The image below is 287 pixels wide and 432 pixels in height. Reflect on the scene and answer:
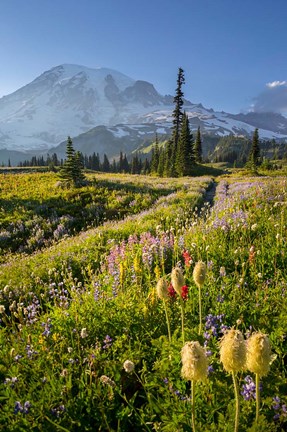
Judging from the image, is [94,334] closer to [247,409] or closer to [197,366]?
[247,409]

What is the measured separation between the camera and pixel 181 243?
23.4 feet

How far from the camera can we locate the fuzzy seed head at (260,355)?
1.78 m

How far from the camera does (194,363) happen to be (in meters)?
1.80

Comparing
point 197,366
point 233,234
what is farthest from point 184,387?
point 233,234

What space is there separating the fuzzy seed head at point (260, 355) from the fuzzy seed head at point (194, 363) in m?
0.28

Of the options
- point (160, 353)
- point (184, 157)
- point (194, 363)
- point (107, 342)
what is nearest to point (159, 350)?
point (160, 353)

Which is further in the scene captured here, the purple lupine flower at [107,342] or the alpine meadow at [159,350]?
the purple lupine flower at [107,342]

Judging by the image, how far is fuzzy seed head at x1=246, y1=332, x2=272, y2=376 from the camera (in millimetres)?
1781

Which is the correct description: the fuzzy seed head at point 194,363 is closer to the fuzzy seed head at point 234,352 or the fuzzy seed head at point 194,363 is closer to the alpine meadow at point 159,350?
the alpine meadow at point 159,350

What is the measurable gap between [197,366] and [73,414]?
1746mm

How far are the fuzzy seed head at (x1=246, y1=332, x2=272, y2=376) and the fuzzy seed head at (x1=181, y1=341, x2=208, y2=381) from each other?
0.28m

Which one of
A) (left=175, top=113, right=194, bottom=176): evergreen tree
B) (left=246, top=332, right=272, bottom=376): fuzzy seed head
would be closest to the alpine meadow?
(left=246, top=332, right=272, bottom=376): fuzzy seed head

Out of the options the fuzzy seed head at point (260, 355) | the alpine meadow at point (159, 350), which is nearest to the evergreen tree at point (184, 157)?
the alpine meadow at point (159, 350)

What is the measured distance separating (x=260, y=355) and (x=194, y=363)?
0.39m
